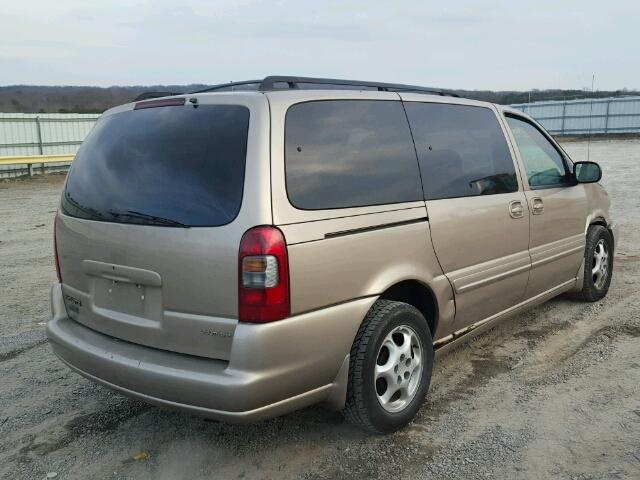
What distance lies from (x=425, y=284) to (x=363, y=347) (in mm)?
624

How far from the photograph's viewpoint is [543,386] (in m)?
3.80

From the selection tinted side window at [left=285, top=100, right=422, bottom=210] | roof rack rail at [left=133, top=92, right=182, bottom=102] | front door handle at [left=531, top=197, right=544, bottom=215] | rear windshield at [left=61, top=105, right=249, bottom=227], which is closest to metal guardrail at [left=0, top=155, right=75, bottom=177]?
roof rack rail at [left=133, top=92, right=182, bottom=102]

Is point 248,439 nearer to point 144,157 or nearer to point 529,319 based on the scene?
point 144,157

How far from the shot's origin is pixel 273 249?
8.59ft

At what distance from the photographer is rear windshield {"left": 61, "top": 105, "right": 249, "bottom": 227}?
8.96 ft

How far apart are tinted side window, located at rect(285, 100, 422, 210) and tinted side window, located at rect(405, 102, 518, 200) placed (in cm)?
14

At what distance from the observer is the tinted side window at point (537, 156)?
177 inches

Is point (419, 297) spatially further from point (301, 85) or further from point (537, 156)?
point (537, 156)

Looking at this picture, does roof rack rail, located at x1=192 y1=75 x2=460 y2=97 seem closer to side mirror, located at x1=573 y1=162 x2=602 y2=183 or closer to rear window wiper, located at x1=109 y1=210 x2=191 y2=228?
rear window wiper, located at x1=109 y1=210 x2=191 y2=228

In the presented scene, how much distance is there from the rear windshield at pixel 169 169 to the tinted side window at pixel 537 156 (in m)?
2.53

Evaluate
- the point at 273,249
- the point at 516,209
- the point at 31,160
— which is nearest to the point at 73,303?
the point at 273,249

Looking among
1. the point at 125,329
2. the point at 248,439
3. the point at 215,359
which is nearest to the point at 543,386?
the point at 248,439

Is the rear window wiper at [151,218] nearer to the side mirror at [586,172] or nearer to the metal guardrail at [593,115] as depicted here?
the side mirror at [586,172]

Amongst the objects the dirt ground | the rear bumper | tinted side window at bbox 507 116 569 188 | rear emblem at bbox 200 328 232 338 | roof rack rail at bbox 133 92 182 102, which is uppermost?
roof rack rail at bbox 133 92 182 102
